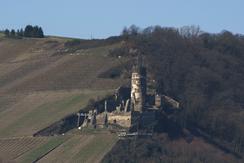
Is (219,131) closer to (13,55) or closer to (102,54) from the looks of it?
(102,54)

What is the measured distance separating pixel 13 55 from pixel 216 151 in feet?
105

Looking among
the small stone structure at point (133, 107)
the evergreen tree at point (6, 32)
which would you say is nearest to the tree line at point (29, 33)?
the evergreen tree at point (6, 32)

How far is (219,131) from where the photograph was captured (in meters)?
84.1

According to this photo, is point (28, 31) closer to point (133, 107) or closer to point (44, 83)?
point (44, 83)

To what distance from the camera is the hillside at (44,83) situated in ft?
269

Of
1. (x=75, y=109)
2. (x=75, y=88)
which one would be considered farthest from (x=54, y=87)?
(x=75, y=109)

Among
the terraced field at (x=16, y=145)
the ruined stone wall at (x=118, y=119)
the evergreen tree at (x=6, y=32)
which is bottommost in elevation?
the terraced field at (x=16, y=145)

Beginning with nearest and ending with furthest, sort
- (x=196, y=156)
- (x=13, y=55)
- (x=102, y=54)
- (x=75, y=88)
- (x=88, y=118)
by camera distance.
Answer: (x=196, y=156), (x=88, y=118), (x=75, y=88), (x=102, y=54), (x=13, y=55)

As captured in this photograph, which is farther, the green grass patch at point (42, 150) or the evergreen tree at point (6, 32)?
the evergreen tree at point (6, 32)

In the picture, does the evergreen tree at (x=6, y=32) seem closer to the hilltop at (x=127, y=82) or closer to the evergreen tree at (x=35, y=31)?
the evergreen tree at (x=35, y=31)

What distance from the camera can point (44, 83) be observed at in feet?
306

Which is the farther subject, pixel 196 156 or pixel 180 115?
pixel 180 115

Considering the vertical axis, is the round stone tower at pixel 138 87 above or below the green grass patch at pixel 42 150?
above

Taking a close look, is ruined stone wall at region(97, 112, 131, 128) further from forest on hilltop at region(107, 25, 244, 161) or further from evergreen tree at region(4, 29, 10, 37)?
evergreen tree at region(4, 29, 10, 37)
